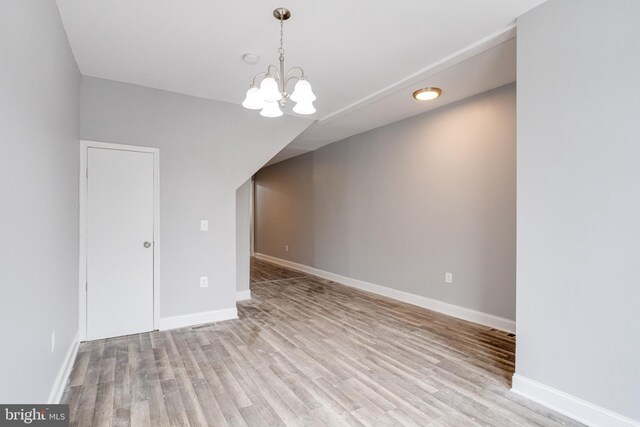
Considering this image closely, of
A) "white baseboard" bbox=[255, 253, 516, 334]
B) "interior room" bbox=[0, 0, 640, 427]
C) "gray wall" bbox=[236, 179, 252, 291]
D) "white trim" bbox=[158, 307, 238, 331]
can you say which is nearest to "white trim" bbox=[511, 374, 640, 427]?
"interior room" bbox=[0, 0, 640, 427]

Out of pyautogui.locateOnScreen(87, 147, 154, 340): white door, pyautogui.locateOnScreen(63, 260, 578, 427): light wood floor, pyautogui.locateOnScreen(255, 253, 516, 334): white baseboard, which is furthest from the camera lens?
pyautogui.locateOnScreen(255, 253, 516, 334): white baseboard

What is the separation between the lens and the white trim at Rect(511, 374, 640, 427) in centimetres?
179

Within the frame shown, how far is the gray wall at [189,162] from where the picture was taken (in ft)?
10.9

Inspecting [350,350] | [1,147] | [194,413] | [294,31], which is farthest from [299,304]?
[1,147]

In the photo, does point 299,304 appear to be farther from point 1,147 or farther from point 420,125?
point 1,147

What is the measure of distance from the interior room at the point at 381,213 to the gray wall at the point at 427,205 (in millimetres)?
32

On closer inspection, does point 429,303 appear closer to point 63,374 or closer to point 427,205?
point 427,205

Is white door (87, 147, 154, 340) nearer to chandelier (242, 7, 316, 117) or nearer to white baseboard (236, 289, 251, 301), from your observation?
white baseboard (236, 289, 251, 301)

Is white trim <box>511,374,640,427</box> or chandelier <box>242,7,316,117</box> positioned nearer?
white trim <box>511,374,640,427</box>

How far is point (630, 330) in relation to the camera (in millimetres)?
1737

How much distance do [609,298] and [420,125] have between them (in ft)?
10.1

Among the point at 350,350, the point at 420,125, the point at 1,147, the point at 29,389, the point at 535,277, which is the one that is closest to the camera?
the point at 1,147

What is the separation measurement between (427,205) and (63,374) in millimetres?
4041

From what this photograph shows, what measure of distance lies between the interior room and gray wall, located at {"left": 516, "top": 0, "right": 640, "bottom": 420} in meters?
0.01
